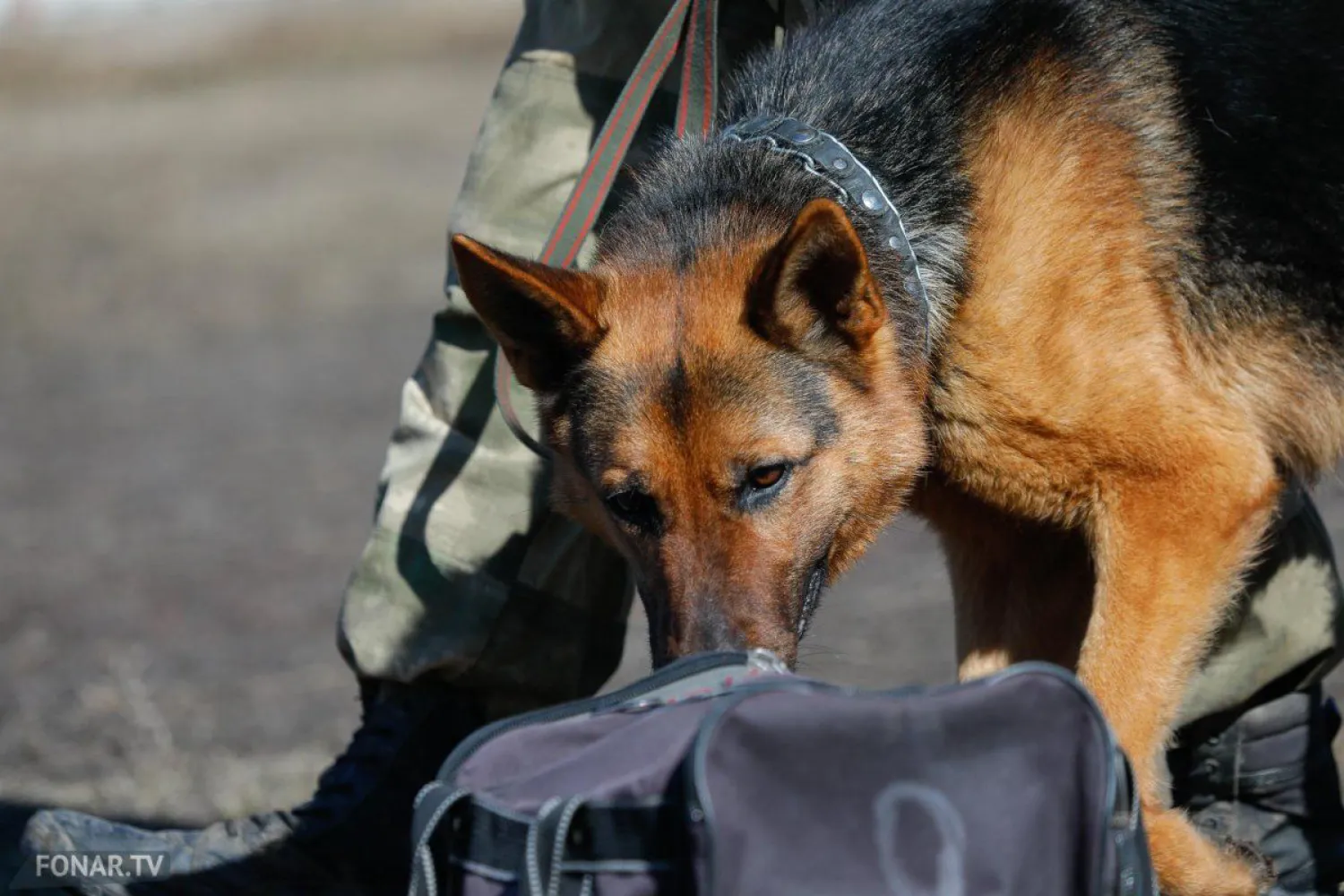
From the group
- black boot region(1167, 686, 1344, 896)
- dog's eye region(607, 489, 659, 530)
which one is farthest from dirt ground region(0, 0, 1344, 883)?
black boot region(1167, 686, 1344, 896)

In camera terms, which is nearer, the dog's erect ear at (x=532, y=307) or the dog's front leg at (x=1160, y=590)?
the dog's erect ear at (x=532, y=307)

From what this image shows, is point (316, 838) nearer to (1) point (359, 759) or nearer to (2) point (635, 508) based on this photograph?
(1) point (359, 759)

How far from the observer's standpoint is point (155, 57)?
78.5 ft

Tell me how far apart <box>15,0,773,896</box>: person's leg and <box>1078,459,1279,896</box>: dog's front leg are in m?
1.22

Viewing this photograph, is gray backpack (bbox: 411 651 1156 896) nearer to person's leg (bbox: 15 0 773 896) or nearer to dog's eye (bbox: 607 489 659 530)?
dog's eye (bbox: 607 489 659 530)

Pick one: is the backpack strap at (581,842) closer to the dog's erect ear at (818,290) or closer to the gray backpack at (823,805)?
the gray backpack at (823,805)

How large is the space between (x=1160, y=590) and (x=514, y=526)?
57.0 inches

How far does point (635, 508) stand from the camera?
275 centimetres

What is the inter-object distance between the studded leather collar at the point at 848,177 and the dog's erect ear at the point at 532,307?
19.1 inches

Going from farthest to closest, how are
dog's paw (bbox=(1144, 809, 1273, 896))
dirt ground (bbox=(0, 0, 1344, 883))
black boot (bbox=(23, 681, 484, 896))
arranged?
A: dirt ground (bbox=(0, 0, 1344, 883)), black boot (bbox=(23, 681, 484, 896)), dog's paw (bbox=(1144, 809, 1273, 896))

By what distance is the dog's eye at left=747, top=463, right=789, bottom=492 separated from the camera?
2.69 metres

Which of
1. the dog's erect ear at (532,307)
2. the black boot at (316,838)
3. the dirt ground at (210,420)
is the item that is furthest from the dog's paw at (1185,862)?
the black boot at (316,838)

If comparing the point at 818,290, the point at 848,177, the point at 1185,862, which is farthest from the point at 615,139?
the point at 1185,862

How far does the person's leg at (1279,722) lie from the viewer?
333 centimetres
